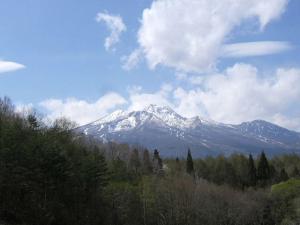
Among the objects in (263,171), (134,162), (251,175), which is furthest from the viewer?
(263,171)

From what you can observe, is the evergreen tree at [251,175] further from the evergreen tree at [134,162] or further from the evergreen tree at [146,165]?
the evergreen tree at [134,162]

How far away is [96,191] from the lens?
211 feet

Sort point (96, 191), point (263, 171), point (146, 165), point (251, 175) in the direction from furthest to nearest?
point (146, 165), point (263, 171), point (251, 175), point (96, 191)

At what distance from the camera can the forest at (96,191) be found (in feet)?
152

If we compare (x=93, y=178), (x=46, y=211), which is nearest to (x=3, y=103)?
(x=93, y=178)

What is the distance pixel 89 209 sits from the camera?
61.8 m

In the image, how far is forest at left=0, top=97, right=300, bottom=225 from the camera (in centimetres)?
4634

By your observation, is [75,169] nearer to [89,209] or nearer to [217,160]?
[89,209]

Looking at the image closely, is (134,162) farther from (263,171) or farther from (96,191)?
(96,191)

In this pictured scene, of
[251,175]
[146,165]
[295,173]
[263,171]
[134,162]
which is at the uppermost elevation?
[134,162]

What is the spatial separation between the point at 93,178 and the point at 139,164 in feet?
200

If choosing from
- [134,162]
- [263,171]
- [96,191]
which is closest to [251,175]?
[263,171]

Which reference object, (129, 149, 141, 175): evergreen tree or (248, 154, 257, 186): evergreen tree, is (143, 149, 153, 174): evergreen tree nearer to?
(129, 149, 141, 175): evergreen tree

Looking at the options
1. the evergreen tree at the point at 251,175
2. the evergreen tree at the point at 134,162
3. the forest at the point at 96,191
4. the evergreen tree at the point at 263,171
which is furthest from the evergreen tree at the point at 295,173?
the evergreen tree at the point at 134,162
